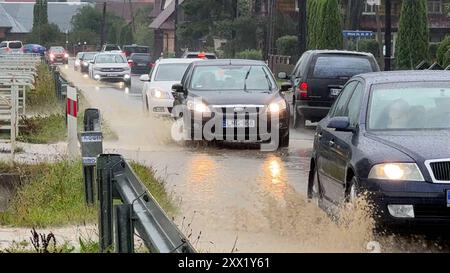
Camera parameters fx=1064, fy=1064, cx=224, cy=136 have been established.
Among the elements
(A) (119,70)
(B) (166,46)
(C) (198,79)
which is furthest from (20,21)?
(C) (198,79)

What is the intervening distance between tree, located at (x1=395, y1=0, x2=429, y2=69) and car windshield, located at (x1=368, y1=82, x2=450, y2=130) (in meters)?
34.1

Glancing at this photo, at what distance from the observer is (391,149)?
29.5 feet

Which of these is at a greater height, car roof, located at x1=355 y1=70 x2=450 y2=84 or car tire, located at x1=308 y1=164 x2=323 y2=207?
car roof, located at x1=355 y1=70 x2=450 y2=84

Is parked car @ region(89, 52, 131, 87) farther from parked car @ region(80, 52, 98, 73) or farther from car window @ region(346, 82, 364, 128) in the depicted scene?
car window @ region(346, 82, 364, 128)

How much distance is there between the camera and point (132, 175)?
22.7 ft

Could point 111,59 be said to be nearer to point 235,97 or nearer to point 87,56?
point 87,56

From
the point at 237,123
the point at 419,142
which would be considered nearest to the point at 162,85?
the point at 237,123

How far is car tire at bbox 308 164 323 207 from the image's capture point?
36.5 feet

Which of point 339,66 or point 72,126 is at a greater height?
point 339,66

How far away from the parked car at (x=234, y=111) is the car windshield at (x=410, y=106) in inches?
315

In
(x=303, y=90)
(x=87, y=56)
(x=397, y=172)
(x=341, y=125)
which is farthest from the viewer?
(x=87, y=56)

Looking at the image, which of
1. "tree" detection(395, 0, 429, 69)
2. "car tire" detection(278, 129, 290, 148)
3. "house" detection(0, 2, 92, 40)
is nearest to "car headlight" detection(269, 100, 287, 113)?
"car tire" detection(278, 129, 290, 148)

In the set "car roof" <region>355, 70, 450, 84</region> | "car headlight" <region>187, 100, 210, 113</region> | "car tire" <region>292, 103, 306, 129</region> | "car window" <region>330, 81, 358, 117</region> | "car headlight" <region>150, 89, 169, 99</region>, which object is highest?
"car roof" <region>355, 70, 450, 84</region>

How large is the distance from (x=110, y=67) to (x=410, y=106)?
41.8 metres
